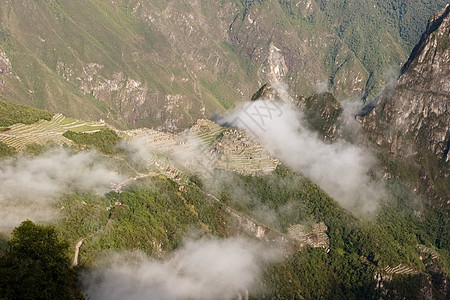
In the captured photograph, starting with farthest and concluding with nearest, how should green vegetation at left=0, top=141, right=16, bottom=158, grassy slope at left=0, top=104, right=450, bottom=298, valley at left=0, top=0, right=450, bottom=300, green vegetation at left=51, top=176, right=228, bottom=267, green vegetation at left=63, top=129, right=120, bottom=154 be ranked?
green vegetation at left=63, top=129, right=120, bottom=154, green vegetation at left=0, top=141, right=16, bottom=158, grassy slope at left=0, top=104, right=450, bottom=298, green vegetation at left=51, top=176, right=228, bottom=267, valley at left=0, top=0, right=450, bottom=300

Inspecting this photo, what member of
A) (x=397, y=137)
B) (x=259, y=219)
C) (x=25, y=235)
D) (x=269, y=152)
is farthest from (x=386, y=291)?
(x=25, y=235)

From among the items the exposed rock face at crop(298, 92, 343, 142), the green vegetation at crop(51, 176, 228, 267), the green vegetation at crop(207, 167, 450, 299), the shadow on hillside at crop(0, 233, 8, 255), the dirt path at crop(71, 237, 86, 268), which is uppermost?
the exposed rock face at crop(298, 92, 343, 142)

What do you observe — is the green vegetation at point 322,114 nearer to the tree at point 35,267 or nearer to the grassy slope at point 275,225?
the grassy slope at point 275,225

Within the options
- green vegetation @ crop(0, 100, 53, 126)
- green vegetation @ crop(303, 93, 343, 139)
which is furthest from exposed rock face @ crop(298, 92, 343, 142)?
green vegetation @ crop(0, 100, 53, 126)

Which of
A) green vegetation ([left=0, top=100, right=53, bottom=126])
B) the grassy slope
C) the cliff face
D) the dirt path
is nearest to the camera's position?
the dirt path

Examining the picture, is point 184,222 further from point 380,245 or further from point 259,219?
point 380,245

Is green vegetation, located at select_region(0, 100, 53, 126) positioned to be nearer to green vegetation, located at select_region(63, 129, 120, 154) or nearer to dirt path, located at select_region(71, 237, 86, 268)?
green vegetation, located at select_region(63, 129, 120, 154)

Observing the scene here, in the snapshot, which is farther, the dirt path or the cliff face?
the cliff face
